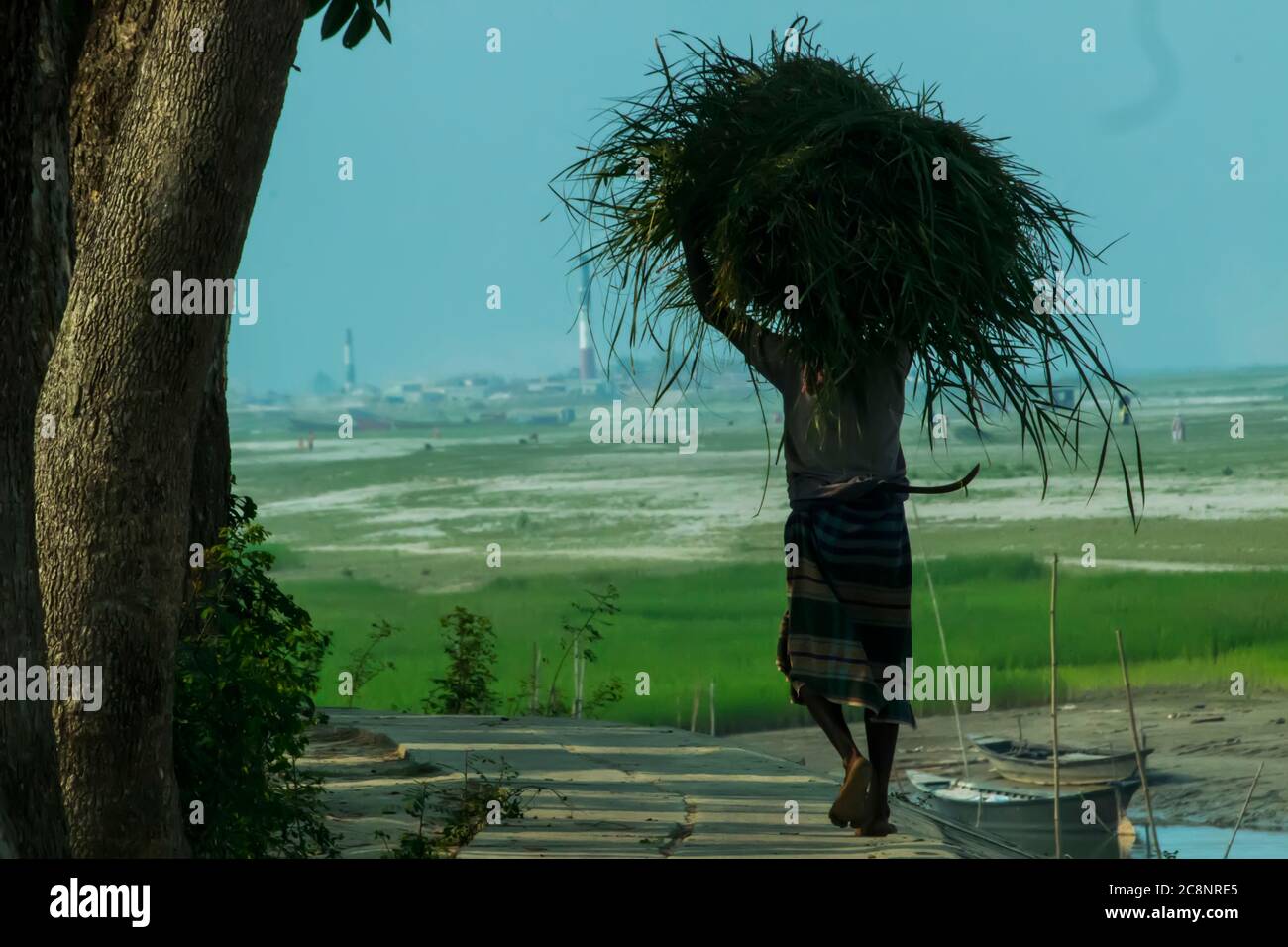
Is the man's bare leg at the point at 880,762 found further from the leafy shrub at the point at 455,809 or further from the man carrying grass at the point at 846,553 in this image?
the leafy shrub at the point at 455,809

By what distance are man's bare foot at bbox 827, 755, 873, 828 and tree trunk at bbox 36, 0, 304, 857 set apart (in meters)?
2.18

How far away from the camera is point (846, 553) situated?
5582mm

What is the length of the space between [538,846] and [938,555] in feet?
160

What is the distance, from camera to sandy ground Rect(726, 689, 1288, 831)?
3609 centimetres

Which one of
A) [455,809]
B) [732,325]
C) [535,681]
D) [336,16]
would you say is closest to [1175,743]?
[535,681]

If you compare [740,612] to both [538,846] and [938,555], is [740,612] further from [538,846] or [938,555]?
[538,846]

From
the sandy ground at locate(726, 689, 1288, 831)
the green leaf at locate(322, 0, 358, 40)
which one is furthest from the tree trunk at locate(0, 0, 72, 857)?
the sandy ground at locate(726, 689, 1288, 831)

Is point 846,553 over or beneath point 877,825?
over

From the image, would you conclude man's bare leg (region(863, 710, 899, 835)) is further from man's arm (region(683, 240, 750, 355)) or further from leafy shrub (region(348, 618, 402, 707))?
leafy shrub (region(348, 618, 402, 707))

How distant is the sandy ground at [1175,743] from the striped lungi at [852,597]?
92.1 feet

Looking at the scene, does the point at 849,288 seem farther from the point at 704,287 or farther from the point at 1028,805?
the point at 1028,805

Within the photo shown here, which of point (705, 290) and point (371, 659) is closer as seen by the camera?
point (705, 290)

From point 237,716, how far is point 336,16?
3364 mm

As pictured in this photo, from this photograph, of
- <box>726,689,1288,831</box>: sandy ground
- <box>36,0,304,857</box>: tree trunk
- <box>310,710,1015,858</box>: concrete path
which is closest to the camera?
<box>36,0,304,857</box>: tree trunk
